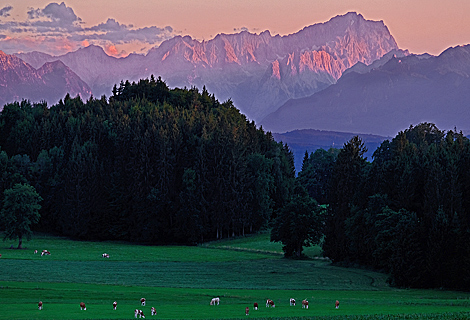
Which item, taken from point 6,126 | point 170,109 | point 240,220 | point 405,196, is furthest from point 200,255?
point 6,126

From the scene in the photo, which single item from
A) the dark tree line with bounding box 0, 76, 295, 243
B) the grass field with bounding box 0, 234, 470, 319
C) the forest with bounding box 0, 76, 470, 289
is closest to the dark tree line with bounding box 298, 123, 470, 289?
the forest with bounding box 0, 76, 470, 289

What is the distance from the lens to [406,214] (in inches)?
2394

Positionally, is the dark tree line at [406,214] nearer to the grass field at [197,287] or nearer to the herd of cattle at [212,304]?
the grass field at [197,287]

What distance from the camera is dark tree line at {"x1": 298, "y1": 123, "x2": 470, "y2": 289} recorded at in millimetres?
55344

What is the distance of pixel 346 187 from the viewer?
241ft

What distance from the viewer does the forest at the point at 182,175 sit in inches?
2840

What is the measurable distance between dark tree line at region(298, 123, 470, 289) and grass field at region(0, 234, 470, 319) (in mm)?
2525

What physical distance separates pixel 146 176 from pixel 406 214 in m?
51.5

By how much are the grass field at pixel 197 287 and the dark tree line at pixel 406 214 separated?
2.52 metres

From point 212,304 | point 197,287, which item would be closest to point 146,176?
point 197,287

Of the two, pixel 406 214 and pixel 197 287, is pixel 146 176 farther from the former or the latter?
pixel 197 287

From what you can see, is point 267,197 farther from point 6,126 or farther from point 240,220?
point 6,126

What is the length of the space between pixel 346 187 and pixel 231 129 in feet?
128

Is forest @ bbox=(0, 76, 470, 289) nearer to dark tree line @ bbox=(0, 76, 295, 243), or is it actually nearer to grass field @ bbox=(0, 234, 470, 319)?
dark tree line @ bbox=(0, 76, 295, 243)
